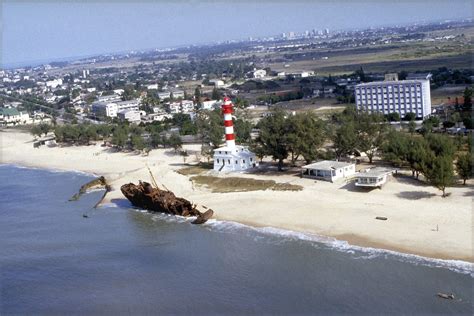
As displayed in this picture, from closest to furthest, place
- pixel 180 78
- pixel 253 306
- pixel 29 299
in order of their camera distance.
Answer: pixel 253 306 < pixel 29 299 < pixel 180 78

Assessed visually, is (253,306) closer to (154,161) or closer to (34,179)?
(154,161)

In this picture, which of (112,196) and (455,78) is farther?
(455,78)

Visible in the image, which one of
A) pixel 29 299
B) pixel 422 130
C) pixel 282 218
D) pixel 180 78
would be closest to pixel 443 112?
pixel 422 130

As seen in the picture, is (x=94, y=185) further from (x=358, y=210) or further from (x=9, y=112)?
(x=9, y=112)

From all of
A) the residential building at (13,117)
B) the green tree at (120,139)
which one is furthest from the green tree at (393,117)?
the residential building at (13,117)

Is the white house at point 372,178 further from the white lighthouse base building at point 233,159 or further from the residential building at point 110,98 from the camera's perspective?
the residential building at point 110,98
